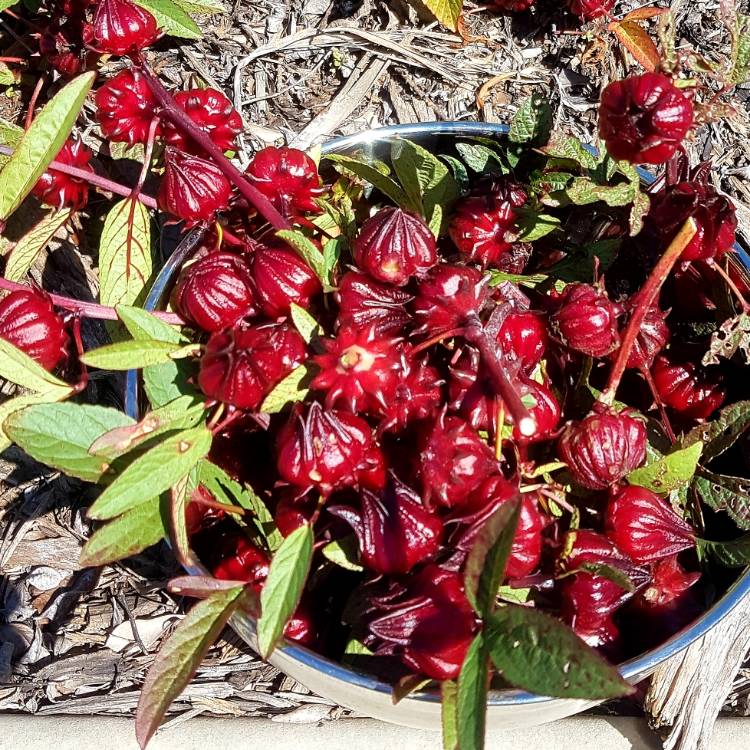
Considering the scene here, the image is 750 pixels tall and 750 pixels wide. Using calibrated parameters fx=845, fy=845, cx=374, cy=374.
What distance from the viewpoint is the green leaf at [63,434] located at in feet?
2.60

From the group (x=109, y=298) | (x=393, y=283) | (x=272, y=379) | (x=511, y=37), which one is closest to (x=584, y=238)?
(x=393, y=283)

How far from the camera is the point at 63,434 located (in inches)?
31.5

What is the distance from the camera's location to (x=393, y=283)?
30.9 inches

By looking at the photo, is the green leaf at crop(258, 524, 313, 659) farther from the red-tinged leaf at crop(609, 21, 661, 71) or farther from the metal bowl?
the red-tinged leaf at crop(609, 21, 661, 71)

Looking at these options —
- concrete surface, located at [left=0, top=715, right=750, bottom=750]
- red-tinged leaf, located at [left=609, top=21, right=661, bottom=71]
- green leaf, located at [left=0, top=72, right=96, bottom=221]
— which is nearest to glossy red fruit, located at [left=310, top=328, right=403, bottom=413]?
green leaf, located at [left=0, top=72, right=96, bottom=221]

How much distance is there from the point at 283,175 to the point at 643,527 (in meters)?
0.54

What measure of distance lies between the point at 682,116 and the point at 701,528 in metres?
0.45

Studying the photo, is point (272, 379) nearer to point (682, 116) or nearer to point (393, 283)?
point (393, 283)

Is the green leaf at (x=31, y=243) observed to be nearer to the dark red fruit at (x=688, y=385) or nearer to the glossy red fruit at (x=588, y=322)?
the glossy red fruit at (x=588, y=322)

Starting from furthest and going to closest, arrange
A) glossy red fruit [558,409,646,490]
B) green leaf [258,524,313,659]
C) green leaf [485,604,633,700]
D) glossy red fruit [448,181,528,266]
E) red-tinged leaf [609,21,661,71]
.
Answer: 1. red-tinged leaf [609,21,661,71]
2. glossy red fruit [448,181,528,266]
3. glossy red fruit [558,409,646,490]
4. green leaf [258,524,313,659]
5. green leaf [485,604,633,700]

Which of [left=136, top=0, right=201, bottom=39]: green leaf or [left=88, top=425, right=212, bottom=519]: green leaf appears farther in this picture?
[left=136, top=0, right=201, bottom=39]: green leaf

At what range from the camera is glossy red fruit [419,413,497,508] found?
72 centimetres

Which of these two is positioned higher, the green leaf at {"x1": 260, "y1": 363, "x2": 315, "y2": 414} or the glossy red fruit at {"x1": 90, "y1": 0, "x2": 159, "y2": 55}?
the glossy red fruit at {"x1": 90, "y1": 0, "x2": 159, "y2": 55}

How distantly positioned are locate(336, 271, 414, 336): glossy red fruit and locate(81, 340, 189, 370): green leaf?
0.57ft
